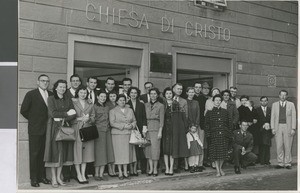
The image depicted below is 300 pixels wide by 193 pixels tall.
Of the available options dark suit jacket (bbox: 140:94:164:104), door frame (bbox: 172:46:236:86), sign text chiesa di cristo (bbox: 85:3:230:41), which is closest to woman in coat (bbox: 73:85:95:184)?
dark suit jacket (bbox: 140:94:164:104)

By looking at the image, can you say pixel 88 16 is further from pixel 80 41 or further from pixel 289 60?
pixel 289 60

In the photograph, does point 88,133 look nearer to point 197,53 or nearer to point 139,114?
point 139,114

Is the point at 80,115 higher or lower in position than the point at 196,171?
higher

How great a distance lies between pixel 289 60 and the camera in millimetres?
5250

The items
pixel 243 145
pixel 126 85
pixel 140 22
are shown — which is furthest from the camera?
pixel 243 145

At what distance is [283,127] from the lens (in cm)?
529

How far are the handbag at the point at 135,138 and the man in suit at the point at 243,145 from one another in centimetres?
133

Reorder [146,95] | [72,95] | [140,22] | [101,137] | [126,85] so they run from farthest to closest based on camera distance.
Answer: [146,95]
[126,85]
[140,22]
[101,137]
[72,95]

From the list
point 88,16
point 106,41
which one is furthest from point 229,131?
point 88,16

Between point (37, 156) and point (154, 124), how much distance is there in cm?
152

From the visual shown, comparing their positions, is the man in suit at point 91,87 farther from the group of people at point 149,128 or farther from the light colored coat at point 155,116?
the light colored coat at point 155,116

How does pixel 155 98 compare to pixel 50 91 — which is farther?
pixel 155 98

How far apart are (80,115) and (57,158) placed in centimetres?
56

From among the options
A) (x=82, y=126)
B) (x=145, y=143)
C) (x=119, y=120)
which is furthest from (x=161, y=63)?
(x=82, y=126)
